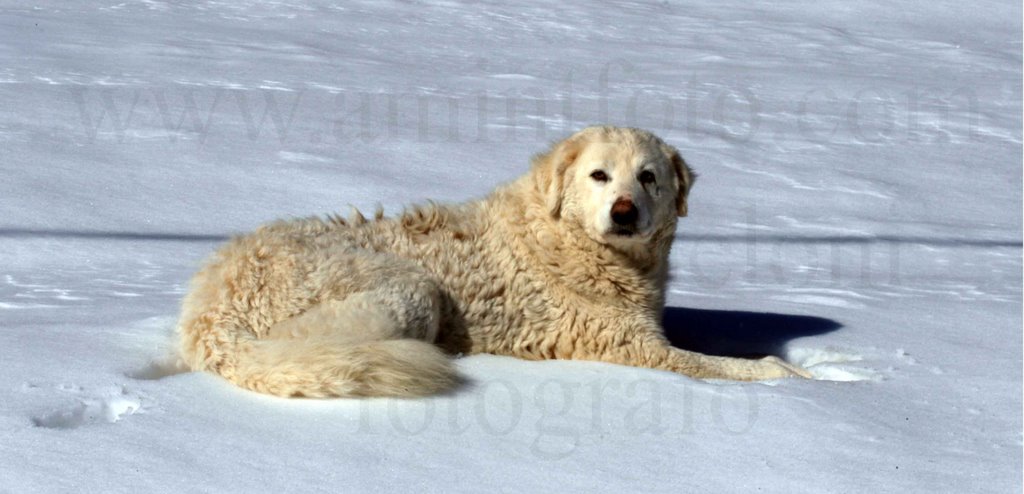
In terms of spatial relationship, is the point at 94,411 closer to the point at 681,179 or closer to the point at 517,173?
the point at 681,179

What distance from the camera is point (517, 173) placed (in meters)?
9.95

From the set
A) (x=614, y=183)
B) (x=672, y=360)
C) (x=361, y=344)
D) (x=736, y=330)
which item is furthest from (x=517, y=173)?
(x=361, y=344)

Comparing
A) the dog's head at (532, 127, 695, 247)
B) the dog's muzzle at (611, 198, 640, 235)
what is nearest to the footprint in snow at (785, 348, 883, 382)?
the dog's head at (532, 127, 695, 247)

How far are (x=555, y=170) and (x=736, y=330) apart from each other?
1.47 m

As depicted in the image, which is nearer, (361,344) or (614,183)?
(361,344)

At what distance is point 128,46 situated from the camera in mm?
12883

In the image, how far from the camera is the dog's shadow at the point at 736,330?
6.48 m

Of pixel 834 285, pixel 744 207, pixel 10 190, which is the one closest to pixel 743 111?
pixel 744 207

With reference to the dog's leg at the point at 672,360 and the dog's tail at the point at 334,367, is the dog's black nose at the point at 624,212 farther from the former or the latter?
the dog's tail at the point at 334,367

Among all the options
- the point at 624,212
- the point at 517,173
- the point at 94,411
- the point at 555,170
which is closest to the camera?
the point at 94,411

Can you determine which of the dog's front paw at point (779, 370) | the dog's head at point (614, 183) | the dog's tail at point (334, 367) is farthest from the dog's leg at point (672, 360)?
the dog's tail at point (334, 367)

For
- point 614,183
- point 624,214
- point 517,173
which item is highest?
point 614,183

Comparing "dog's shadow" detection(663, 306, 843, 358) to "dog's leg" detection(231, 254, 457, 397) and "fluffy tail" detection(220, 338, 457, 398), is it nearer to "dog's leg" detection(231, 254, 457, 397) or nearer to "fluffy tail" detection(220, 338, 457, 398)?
"dog's leg" detection(231, 254, 457, 397)

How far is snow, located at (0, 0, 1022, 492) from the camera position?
4.42 metres
